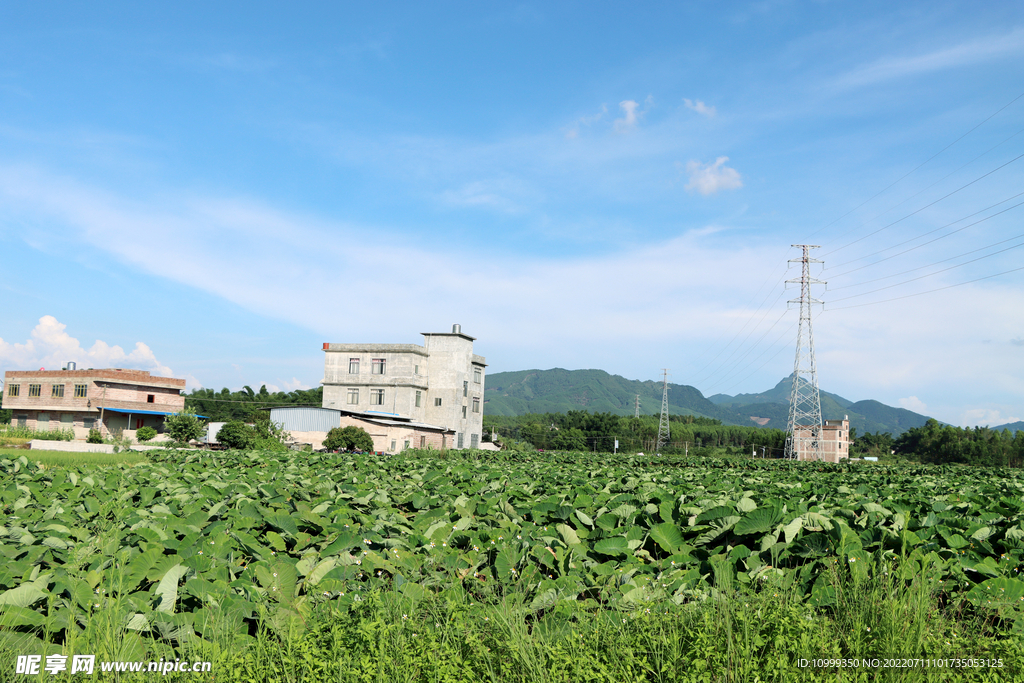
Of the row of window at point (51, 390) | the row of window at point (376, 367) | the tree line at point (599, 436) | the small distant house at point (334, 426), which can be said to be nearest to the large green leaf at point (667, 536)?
the small distant house at point (334, 426)

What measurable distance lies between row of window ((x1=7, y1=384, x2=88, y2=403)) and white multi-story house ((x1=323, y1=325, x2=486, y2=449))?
79.4ft

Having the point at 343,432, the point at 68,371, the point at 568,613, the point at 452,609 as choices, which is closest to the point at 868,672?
the point at 568,613

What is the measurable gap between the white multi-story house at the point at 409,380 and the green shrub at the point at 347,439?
54.0ft

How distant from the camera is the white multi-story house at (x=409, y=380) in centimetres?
7019

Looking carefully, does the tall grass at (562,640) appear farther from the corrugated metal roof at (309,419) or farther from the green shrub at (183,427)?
the green shrub at (183,427)

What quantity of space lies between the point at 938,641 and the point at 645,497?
155 inches

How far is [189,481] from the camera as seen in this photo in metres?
10.8

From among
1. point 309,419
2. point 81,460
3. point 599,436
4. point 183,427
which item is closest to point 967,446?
point 599,436

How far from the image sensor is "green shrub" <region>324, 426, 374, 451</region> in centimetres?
5156

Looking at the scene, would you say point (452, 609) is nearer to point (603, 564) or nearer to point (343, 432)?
point (603, 564)

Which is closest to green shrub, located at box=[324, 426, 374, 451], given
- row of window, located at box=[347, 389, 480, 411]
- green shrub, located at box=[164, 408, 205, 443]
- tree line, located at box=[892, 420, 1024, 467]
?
green shrub, located at box=[164, 408, 205, 443]

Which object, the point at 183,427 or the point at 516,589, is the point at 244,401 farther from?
the point at 516,589

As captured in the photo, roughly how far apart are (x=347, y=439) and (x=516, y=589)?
4799 cm
